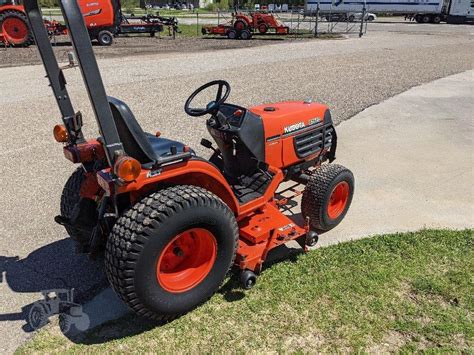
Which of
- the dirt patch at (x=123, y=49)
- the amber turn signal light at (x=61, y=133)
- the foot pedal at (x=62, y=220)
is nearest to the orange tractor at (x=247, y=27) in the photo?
the dirt patch at (x=123, y=49)

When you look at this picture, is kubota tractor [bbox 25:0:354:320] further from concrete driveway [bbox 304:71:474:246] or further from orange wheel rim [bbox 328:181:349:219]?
concrete driveway [bbox 304:71:474:246]

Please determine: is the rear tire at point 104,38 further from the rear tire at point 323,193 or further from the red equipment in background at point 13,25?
the rear tire at point 323,193

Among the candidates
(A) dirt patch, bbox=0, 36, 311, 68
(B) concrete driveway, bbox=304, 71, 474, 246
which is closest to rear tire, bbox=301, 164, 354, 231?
(B) concrete driveway, bbox=304, 71, 474, 246

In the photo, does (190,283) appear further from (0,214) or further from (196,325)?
(0,214)

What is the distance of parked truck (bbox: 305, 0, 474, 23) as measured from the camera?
3431 cm

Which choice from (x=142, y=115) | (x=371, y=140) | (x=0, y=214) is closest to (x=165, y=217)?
(x=0, y=214)

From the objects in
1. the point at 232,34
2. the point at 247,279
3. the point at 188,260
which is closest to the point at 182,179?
the point at 188,260

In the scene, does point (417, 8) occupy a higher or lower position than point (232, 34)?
lower

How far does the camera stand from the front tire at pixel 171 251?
7.64 feet

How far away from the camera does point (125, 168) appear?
217 centimetres

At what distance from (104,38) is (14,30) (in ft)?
10.4

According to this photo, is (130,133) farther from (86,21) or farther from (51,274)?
(86,21)

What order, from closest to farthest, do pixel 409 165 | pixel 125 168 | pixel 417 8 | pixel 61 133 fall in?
pixel 125 168 < pixel 61 133 < pixel 409 165 < pixel 417 8

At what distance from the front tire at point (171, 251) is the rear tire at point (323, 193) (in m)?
1.08
